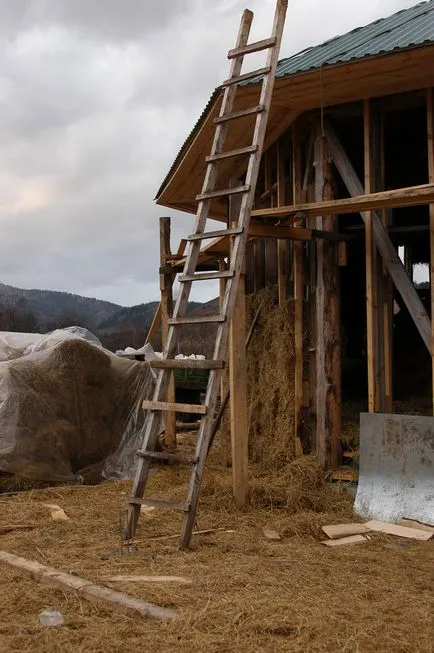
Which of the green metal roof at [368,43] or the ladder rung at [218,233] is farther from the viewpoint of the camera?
the green metal roof at [368,43]

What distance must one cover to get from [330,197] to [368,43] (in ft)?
5.13

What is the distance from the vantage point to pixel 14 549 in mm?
5402

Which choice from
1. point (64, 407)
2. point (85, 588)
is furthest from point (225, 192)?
point (64, 407)

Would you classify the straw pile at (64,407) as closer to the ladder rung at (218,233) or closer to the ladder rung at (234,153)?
the ladder rung at (218,233)

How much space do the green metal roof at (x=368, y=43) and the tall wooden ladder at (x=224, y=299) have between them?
1.48 ft

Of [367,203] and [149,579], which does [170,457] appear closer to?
[149,579]

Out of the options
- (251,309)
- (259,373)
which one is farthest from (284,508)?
(251,309)

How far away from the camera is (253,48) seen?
21.3ft

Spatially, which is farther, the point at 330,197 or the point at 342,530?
the point at 330,197

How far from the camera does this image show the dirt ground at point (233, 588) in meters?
3.53

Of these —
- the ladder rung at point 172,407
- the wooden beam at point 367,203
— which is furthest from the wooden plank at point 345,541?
the wooden beam at point 367,203

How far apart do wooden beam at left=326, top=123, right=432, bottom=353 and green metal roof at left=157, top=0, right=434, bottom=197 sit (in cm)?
83

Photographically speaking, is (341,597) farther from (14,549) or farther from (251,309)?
(251,309)

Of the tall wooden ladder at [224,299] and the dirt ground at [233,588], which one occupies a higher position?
the tall wooden ladder at [224,299]
